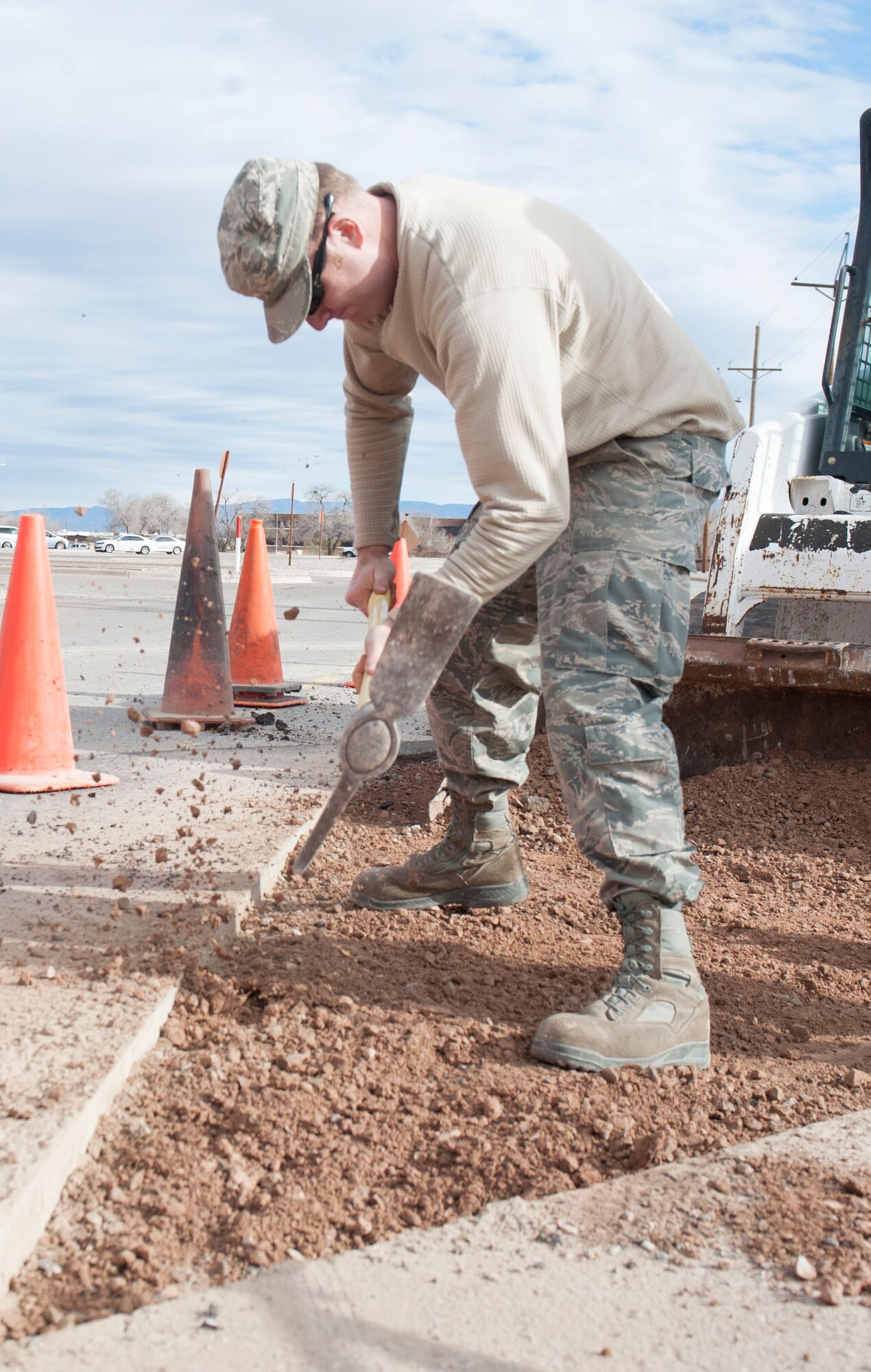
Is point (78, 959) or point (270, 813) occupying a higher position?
point (78, 959)

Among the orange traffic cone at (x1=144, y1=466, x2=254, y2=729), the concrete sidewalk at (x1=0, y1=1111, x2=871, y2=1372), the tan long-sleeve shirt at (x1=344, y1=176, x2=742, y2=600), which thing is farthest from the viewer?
the orange traffic cone at (x1=144, y1=466, x2=254, y2=729)

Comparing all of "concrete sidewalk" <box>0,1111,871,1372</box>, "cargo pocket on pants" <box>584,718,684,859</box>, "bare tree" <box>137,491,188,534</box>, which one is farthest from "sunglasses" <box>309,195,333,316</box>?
"bare tree" <box>137,491,188,534</box>

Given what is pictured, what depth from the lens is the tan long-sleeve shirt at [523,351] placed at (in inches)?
81.4

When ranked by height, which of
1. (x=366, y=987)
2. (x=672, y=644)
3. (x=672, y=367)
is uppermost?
(x=672, y=367)

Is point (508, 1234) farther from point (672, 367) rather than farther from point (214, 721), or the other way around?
point (214, 721)

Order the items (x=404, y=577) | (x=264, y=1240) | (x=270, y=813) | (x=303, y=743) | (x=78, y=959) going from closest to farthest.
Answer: (x=264, y=1240), (x=78, y=959), (x=270, y=813), (x=303, y=743), (x=404, y=577)

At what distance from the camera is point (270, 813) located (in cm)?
404

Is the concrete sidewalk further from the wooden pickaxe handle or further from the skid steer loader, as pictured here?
the skid steer loader

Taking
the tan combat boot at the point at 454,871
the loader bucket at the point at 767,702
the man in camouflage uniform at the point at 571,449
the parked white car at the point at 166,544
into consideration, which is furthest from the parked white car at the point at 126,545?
the man in camouflage uniform at the point at 571,449

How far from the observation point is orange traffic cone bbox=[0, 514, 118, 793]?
4336mm

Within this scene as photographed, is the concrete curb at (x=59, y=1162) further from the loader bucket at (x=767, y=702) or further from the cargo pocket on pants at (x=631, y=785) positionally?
the loader bucket at (x=767, y=702)

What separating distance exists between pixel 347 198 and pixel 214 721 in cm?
Answer: 371

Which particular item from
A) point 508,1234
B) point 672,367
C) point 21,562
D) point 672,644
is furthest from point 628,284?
point 21,562

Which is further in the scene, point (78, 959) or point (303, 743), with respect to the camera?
point (303, 743)
